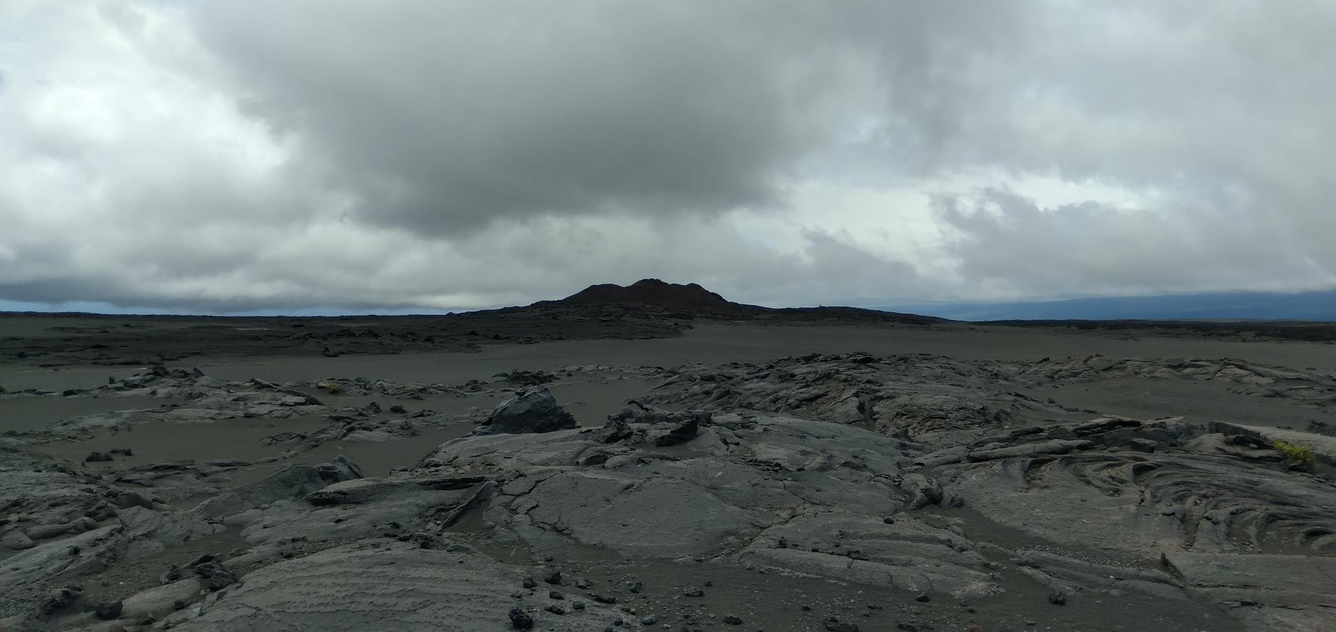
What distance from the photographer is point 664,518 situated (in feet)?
17.4

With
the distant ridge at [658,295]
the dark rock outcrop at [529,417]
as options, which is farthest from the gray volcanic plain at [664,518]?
the distant ridge at [658,295]

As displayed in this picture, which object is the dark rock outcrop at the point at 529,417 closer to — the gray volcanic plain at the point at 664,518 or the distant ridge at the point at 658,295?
the gray volcanic plain at the point at 664,518

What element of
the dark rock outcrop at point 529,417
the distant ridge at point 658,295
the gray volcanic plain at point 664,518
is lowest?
the gray volcanic plain at point 664,518

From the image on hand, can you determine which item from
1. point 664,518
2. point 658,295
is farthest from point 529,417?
point 658,295

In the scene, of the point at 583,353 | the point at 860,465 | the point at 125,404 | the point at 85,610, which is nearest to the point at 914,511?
the point at 860,465

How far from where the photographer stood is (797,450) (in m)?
7.60

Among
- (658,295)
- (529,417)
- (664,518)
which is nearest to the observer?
(664,518)

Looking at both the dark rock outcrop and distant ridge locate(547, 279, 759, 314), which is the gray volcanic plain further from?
distant ridge locate(547, 279, 759, 314)

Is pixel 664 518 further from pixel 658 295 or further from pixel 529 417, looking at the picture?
pixel 658 295

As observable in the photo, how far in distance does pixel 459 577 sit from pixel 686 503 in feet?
6.50

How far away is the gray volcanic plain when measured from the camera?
12.7ft

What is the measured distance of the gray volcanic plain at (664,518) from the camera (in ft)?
12.7

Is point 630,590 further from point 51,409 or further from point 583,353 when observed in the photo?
point 583,353

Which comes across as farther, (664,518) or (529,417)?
(529,417)
